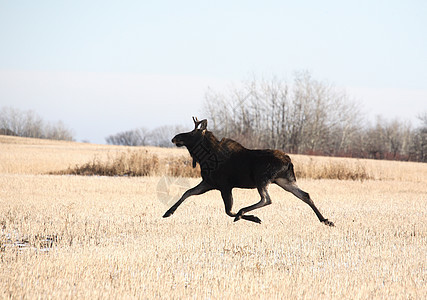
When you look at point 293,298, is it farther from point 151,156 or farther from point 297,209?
point 151,156

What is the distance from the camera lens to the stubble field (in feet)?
17.1

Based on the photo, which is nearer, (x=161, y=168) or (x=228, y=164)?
(x=228, y=164)

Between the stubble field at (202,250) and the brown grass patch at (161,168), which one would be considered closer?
the stubble field at (202,250)

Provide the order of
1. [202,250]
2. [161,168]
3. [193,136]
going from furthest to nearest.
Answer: [161,168] → [193,136] → [202,250]

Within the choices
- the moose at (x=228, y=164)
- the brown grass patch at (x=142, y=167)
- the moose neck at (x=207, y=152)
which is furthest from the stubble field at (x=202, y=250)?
the brown grass patch at (x=142, y=167)

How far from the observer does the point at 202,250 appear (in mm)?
7121

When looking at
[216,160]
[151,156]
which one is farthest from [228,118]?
[216,160]

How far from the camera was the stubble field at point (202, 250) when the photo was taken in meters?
5.22

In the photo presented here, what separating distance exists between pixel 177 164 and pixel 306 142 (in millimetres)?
35070

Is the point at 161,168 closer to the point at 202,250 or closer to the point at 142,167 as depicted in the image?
the point at 142,167

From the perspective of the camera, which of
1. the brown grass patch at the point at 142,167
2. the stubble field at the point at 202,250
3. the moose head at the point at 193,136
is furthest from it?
the brown grass patch at the point at 142,167

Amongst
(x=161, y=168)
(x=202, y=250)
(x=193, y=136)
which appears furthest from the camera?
(x=161, y=168)

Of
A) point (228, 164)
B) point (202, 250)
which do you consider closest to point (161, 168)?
point (228, 164)

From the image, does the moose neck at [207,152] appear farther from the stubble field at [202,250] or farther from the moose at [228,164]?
the stubble field at [202,250]
